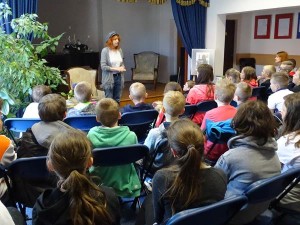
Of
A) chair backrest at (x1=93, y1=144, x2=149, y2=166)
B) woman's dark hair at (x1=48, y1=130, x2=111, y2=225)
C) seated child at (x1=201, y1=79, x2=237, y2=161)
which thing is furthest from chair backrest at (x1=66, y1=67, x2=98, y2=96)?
woman's dark hair at (x1=48, y1=130, x2=111, y2=225)

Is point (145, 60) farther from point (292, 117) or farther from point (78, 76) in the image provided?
point (292, 117)

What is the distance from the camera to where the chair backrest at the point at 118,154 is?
173 centimetres

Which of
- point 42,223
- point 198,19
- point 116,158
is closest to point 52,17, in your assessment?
point 198,19

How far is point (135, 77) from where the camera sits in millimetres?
8000

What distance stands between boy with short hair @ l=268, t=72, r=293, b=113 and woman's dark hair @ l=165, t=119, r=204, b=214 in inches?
82.2

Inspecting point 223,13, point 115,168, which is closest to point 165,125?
point 115,168

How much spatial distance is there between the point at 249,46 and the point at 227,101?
633 cm

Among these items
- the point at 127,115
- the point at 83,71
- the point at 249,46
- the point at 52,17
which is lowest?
the point at 127,115

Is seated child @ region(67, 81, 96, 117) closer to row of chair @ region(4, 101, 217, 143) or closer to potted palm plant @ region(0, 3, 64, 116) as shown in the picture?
row of chair @ region(4, 101, 217, 143)

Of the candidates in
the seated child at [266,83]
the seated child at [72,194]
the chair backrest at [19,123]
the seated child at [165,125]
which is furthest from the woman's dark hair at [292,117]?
the seated child at [266,83]

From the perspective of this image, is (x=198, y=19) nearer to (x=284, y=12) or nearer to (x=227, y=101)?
(x=284, y=12)

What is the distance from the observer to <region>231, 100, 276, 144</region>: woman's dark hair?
1.69 m

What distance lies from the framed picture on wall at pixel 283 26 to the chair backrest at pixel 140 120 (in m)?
5.70

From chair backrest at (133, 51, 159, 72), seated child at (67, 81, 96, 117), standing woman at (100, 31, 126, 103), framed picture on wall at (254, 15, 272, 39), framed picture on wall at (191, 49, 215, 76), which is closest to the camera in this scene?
seated child at (67, 81, 96, 117)
